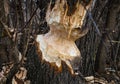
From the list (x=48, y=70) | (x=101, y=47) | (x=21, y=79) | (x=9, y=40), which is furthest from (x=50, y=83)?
(x=101, y=47)

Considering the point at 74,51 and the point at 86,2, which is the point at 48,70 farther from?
the point at 86,2

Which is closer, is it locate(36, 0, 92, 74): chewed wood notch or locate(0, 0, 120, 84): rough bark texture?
locate(36, 0, 92, 74): chewed wood notch

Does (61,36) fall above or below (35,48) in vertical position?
above

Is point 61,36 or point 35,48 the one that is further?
point 35,48

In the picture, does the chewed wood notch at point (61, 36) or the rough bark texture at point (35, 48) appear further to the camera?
the rough bark texture at point (35, 48)

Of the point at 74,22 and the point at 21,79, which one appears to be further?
the point at 21,79

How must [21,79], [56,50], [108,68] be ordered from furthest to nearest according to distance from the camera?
[108,68] < [21,79] < [56,50]

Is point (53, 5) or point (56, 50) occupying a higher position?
point (53, 5)

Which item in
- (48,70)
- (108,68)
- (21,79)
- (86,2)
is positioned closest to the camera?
(86,2)

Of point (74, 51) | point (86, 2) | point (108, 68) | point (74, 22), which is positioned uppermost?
point (86, 2)

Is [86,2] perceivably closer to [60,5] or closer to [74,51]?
[60,5]

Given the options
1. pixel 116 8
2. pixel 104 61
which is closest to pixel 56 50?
pixel 116 8
